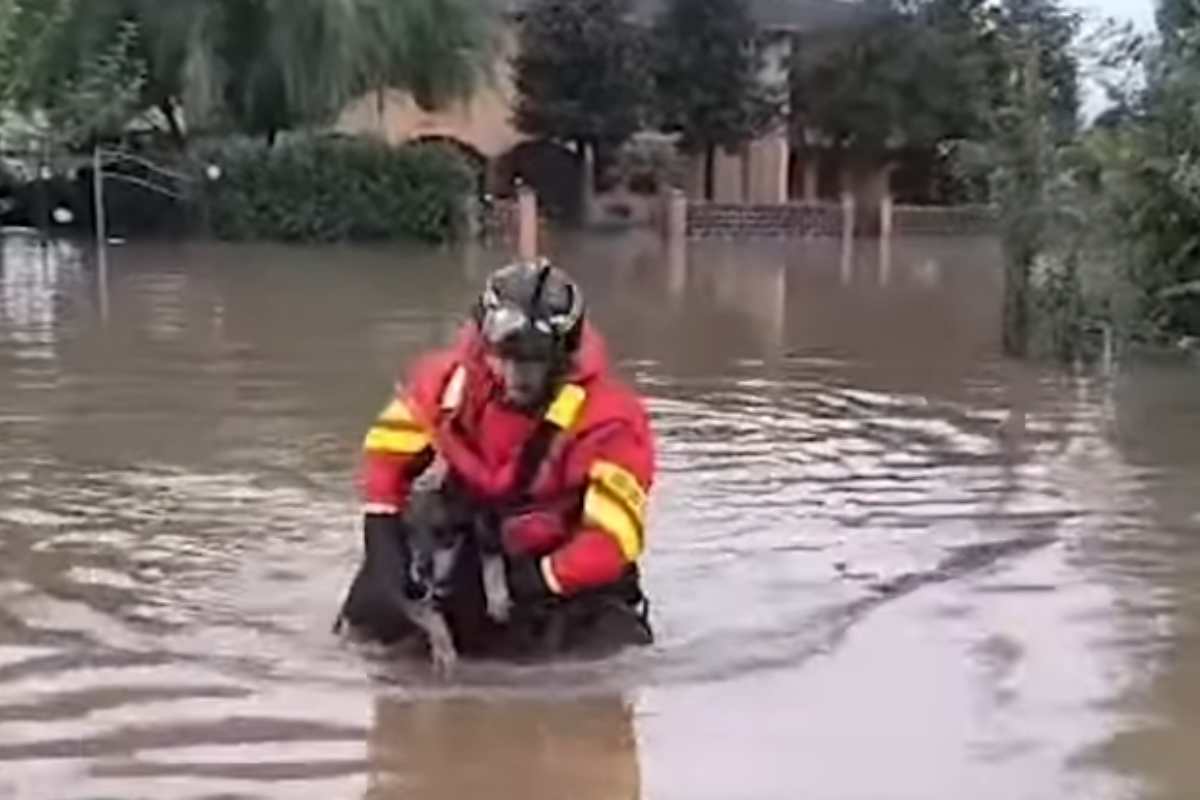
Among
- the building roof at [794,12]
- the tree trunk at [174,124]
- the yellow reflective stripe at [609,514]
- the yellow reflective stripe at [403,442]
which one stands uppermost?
the building roof at [794,12]

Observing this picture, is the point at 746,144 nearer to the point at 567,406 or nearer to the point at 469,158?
the point at 469,158

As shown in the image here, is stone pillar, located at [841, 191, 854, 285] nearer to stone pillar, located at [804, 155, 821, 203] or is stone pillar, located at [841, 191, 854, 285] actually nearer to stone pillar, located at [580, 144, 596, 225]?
stone pillar, located at [804, 155, 821, 203]

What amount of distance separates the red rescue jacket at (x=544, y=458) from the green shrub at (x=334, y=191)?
28.0 m

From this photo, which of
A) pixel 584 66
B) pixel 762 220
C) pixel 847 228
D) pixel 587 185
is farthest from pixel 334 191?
pixel 587 185

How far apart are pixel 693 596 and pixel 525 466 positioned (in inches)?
55.2

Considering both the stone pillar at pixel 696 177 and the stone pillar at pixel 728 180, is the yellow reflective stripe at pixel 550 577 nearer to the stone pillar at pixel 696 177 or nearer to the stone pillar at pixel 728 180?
the stone pillar at pixel 696 177

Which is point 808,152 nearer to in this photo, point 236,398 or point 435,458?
point 236,398

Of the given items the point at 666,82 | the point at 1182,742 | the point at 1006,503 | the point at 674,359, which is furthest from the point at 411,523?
the point at 666,82

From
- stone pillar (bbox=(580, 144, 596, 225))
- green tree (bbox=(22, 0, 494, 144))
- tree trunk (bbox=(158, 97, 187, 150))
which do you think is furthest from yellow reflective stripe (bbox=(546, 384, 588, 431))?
stone pillar (bbox=(580, 144, 596, 225))

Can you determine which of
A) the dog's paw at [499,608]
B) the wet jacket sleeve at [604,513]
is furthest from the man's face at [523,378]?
the dog's paw at [499,608]

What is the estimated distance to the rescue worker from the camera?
21.7 feet

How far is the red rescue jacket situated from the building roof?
38085mm

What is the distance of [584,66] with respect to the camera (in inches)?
1773

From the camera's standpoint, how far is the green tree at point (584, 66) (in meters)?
44.8
